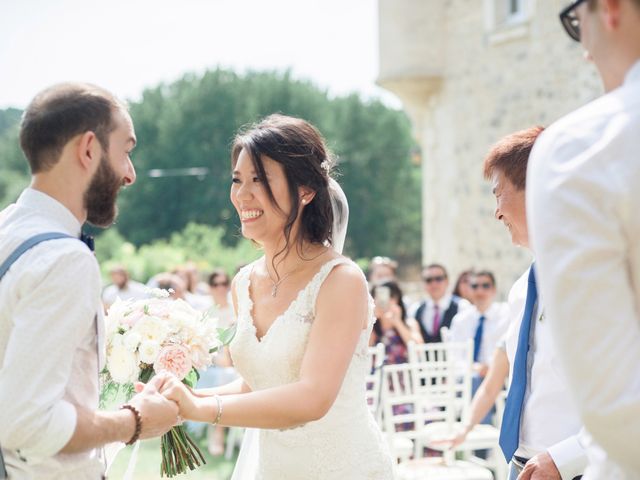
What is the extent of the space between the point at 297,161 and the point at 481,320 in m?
5.86

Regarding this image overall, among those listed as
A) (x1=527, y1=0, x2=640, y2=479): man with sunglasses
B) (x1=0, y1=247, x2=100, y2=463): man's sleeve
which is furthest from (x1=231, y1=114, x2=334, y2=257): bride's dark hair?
(x1=527, y1=0, x2=640, y2=479): man with sunglasses

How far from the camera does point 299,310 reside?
3006 millimetres

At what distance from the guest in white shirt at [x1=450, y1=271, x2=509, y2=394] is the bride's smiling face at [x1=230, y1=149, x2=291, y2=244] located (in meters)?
5.47

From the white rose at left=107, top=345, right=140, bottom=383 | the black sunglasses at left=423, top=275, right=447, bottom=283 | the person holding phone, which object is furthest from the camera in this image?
the black sunglasses at left=423, top=275, right=447, bottom=283

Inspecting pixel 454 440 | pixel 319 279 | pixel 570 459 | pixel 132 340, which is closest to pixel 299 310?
pixel 319 279

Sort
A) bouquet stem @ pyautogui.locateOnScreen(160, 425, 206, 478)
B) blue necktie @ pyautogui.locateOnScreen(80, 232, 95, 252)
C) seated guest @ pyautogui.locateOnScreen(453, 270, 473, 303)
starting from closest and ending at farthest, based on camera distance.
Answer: blue necktie @ pyautogui.locateOnScreen(80, 232, 95, 252), bouquet stem @ pyautogui.locateOnScreen(160, 425, 206, 478), seated guest @ pyautogui.locateOnScreen(453, 270, 473, 303)

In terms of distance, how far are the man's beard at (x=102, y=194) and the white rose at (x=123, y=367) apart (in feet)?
2.09

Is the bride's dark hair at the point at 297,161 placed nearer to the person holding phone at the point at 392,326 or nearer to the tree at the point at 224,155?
the person holding phone at the point at 392,326

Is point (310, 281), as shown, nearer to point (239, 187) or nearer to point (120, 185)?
point (239, 187)

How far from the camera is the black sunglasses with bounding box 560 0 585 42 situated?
1.72 meters

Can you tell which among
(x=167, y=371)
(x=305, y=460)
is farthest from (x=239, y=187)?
(x=305, y=460)

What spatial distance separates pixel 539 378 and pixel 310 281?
0.86m

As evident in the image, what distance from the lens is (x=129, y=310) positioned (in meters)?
3.04

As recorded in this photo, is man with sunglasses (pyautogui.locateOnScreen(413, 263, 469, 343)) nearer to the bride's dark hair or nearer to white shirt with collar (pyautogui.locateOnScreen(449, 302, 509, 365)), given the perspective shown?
white shirt with collar (pyautogui.locateOnScreen(449, 302, 509, 365))
